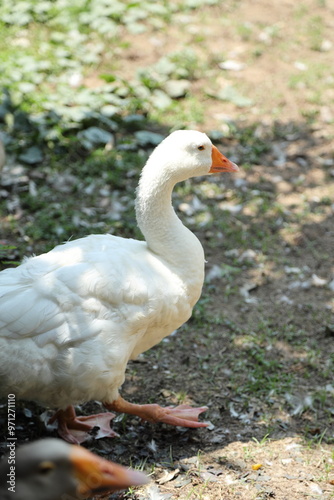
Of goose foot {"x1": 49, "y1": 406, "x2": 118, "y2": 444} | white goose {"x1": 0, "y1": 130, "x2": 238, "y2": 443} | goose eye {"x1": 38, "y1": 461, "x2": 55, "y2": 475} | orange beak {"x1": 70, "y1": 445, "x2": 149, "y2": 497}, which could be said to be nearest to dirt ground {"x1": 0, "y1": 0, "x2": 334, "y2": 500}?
goose foot {"x1": 49, "y1": 406, "x2": 118, "y2": 444}

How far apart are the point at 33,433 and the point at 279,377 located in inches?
69.6

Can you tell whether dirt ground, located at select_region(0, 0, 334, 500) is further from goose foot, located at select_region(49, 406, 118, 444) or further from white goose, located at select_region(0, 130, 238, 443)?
white goose, located at select_region(0, 130, 238, 443)

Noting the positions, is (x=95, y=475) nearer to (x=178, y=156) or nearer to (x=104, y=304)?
(x=104, y=304)

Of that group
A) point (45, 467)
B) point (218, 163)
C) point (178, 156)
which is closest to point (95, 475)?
point (45, 467)

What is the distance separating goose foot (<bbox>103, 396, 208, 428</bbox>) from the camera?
3375mm

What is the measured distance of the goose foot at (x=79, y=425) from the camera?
341cm

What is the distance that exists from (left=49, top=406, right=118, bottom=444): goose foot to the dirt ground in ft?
0.28

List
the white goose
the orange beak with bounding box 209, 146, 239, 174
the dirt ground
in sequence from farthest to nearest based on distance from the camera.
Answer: the orange beak with bounding box 209, 146, 239, 174, the dirt ground, the white goose

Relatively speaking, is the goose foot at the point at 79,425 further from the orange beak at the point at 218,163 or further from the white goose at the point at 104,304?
the orange beak at the point at 218,163

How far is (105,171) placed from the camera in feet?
20.2

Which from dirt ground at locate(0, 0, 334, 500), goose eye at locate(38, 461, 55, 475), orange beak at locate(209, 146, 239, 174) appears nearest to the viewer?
goose eye at locate(38, 461, 55, 475)

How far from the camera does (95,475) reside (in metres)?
1.88

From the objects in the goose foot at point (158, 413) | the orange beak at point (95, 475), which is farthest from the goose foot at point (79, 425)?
the orange beak at point (95, 475)

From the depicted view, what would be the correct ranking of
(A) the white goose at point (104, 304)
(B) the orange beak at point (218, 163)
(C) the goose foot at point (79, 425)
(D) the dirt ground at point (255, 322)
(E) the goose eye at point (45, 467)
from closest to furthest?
(E) the goose eye at point (45, 467), (A) the white goose at point (104, 304), (D) the dirt ground at point (255, 322), (C) the goose foot at point (79, 425), (B) the orange beak at point (218, 163)
